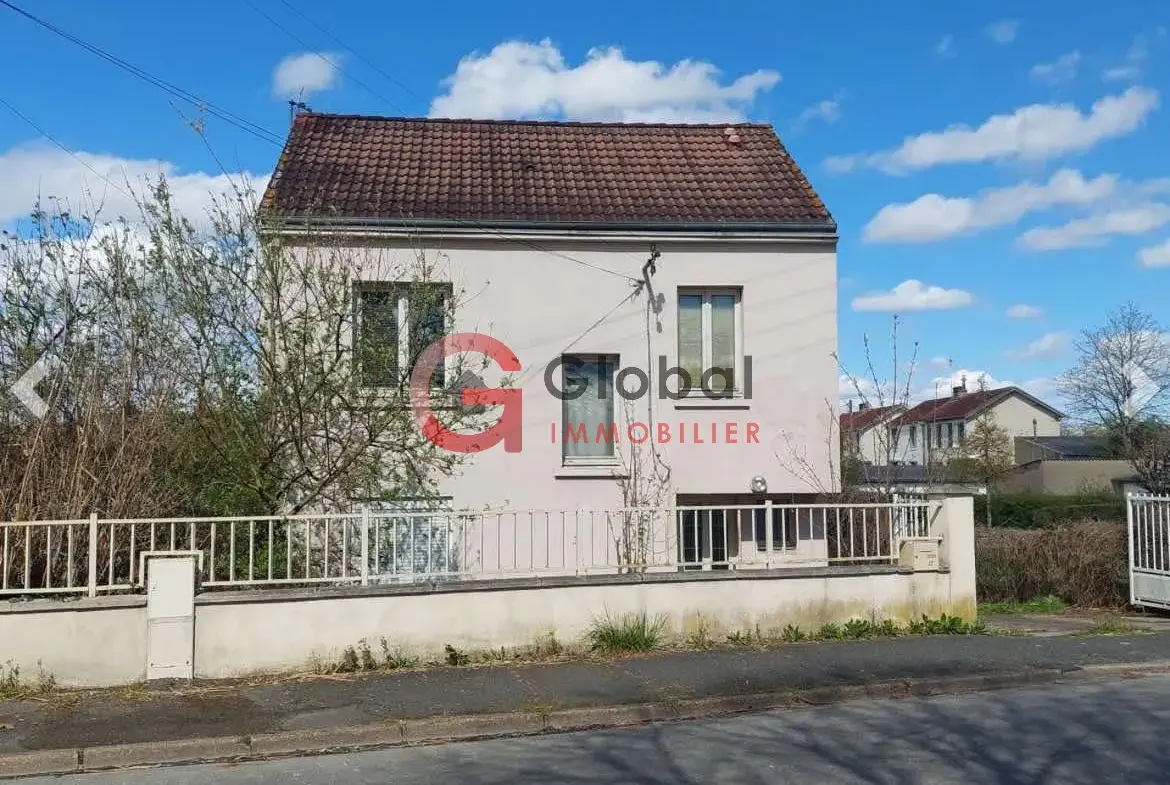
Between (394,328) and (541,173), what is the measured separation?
5026 millimetres

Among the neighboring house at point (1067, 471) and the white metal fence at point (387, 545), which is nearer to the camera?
the white metal fence at point (387, 545)

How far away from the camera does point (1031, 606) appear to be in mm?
14227

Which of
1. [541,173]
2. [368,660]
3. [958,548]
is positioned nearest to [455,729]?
[368,660]

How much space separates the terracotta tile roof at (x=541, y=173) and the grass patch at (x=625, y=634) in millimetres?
6050

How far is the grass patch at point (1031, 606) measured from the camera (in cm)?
1395

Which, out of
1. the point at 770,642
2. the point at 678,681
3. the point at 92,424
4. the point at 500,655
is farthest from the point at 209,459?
the point at 770,642

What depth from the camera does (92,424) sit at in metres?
9.12

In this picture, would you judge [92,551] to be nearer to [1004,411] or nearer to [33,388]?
[33,388]

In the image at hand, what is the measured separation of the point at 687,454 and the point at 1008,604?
5.57 metres

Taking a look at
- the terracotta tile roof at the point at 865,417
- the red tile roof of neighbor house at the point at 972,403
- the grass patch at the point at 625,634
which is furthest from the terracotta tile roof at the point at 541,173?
the red tile roof of neighbor house at the point at 972,403

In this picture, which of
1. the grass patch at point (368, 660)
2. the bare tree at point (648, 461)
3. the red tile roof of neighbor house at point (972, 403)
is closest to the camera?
the grass patch at point (368, 660)

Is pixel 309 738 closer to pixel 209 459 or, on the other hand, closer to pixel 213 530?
pixel 213 530

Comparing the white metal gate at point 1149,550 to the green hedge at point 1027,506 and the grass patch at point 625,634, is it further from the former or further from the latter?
the green hedge at point 1027,506

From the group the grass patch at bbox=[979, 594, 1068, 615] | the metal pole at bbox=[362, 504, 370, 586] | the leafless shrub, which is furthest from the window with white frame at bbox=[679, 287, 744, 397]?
the metal pole at bbox=[362, 504, 370, 586]
